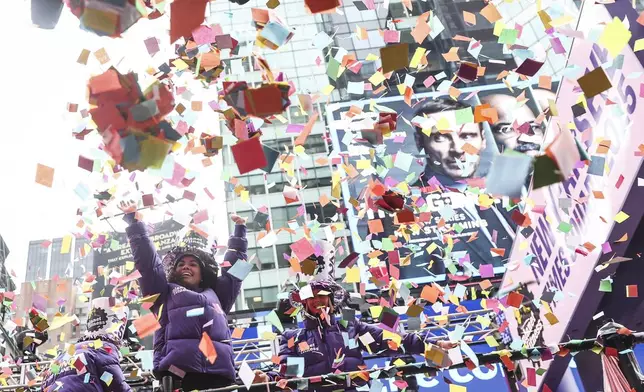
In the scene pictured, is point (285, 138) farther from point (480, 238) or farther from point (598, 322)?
point (598, 322)

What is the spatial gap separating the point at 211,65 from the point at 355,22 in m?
18.3

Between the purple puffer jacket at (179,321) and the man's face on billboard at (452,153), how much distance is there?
9.00 m

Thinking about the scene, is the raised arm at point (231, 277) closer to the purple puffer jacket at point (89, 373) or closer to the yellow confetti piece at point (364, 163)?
the purple puffer jacket at point (89, 373)

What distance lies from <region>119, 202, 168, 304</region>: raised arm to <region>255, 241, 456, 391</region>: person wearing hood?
88 cm

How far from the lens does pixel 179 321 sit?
3404 mm

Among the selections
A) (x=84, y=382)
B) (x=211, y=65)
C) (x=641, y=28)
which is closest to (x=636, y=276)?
(x=641, y=28)

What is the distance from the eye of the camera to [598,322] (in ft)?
9.72

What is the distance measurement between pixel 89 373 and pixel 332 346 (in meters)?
1.45

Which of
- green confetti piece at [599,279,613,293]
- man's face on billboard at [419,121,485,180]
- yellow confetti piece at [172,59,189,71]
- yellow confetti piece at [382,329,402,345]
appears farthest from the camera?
man's face on billboard at [419,121,485,180]

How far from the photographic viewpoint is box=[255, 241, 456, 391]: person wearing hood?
Answer: 3.28 m

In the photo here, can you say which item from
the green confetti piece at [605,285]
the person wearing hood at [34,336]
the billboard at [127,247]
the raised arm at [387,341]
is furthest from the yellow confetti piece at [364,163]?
the billboard at [127,247]

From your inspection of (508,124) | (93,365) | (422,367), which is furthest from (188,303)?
(508,124)

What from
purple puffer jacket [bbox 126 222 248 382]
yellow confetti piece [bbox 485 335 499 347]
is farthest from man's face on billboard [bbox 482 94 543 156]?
purple puffer jacket [bbox 126 222 248 382]

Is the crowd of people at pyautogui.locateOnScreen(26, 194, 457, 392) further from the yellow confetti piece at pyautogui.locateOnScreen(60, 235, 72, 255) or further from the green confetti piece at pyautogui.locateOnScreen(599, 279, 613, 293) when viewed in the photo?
the green confetti piece at pyautogui.locateOnScreen(599, 279, 613, 293)
